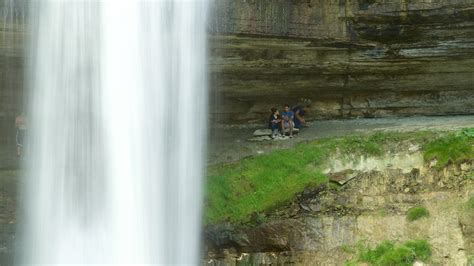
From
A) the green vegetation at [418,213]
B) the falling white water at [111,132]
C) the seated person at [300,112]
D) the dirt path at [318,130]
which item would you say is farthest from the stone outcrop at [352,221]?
the seated person at [300,112]

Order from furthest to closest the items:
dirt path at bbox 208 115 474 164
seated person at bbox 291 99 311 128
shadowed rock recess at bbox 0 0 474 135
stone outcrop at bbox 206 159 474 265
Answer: seated person at bbox 291 99 311 128
dirt path at bbox 208 115 474 164
shadowed rock recess at bbox 0 0 474 135
stone outcrop at bbox 206 159 474 265

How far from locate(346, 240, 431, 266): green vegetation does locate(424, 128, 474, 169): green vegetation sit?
1582 millimetres

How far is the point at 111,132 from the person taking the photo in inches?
534

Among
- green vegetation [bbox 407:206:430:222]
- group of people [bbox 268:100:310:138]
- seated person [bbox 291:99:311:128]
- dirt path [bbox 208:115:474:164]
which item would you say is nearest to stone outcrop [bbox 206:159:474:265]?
green vegetation [bbox 407:206:430:222]

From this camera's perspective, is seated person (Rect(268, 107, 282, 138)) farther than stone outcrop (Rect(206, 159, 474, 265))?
Yes

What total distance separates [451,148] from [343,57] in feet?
9.32

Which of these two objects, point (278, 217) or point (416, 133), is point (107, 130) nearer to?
point (278, 217)

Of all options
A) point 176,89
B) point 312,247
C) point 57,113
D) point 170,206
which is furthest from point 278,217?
point 57,113

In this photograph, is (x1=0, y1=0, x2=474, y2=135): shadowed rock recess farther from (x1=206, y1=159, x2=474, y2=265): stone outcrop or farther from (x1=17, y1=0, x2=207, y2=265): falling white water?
(x1=206, y1=159, x2=474, y2=265): stone outcrop

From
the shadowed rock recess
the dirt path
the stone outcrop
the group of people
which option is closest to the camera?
the stone outcrop

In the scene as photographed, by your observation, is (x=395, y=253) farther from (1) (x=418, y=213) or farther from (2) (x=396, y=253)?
(1) (x=418, y=213)

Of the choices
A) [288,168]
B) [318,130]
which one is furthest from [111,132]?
[318,130]

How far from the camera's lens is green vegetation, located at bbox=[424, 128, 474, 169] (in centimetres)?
1336

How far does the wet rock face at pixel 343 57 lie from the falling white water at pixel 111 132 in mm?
968
